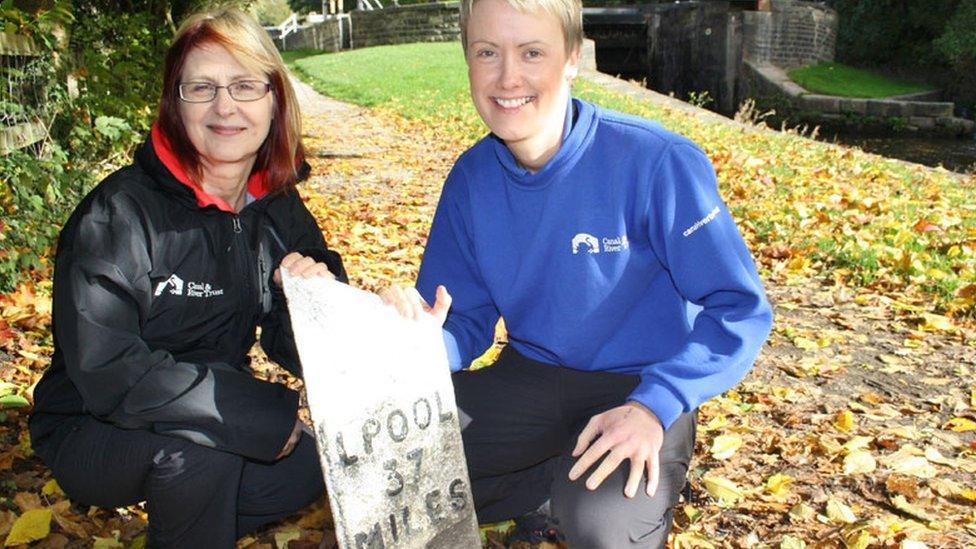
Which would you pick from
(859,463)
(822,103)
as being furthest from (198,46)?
(822,103)

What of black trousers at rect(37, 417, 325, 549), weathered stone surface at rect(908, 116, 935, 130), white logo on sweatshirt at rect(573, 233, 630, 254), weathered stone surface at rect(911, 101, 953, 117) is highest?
white logo on sweatshirt at rect(573, 233, 630, 254)

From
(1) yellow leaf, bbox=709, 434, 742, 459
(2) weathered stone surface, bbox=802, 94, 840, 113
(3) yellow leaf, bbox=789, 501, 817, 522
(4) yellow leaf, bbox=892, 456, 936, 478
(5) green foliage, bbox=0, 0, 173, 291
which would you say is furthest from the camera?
(2) weathered stone surface, bbox=802, 94, 840, 113

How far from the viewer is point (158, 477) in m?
2.10

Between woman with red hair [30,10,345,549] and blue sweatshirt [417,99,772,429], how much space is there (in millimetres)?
438

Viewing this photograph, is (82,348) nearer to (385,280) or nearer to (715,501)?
(715,501)

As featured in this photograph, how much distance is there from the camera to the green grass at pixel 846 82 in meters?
22.9

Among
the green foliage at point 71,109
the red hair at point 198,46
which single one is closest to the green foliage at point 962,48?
the green foliage at point 71,109

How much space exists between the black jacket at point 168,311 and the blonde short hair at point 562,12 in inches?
27.7

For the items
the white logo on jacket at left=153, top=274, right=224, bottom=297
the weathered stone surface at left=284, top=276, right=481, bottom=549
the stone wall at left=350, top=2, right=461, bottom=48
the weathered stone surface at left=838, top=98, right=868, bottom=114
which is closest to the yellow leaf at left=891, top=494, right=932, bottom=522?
the weathered stone surface at left=284, top=276, right=481, bottom=549

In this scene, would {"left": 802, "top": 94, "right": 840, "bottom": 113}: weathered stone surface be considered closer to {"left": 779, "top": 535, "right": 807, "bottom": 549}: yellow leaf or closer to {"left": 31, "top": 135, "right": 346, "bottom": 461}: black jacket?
{"left": 779, "top": 535, "right": 807, "bottom": 549}: yellow leaf

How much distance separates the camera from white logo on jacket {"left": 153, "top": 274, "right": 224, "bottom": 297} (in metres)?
2.20

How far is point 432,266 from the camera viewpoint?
245cm

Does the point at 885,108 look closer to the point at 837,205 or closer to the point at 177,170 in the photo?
the point at 837,205

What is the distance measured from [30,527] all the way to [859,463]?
95.1 inches
